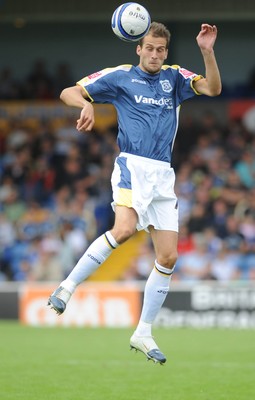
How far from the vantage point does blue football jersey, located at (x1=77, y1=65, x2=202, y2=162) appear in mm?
9352

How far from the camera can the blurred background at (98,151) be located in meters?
20.0

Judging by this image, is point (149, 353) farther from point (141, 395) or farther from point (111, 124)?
point (111, 124)

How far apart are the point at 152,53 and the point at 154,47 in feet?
0.26

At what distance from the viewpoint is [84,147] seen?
23.5 metres

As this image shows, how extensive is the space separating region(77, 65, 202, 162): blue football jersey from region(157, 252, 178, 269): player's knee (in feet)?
2.81

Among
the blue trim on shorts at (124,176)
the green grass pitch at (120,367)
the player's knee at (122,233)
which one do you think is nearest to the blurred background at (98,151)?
the green grass pitch at (120,367)

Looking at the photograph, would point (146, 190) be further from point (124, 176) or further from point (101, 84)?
point (101, 84)

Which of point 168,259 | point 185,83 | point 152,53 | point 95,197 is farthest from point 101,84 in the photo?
point 95,197

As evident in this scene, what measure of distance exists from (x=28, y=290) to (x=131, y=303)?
196 centimetres

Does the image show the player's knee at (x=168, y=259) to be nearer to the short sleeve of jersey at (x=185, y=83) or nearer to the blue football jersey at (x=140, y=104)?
the blue football jersey at (x=140, y=104)

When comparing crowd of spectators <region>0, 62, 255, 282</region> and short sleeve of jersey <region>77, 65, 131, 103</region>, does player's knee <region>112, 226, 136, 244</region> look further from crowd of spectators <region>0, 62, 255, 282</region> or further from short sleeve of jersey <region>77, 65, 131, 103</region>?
crowd of spectators <region>0, 62, 255, 282</region>

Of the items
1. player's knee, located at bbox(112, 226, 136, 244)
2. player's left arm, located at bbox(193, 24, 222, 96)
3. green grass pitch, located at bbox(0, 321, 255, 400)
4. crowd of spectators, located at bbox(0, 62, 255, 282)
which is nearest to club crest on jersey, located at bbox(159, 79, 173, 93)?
player's left arm, located at bbox(193, 24, 222, 96)

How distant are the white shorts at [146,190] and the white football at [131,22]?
3.51ft

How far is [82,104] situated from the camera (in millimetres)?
8883
